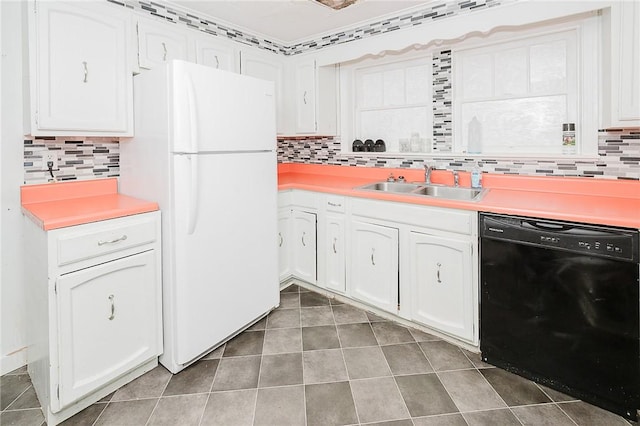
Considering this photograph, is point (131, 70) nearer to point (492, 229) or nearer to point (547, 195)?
point (492, 229)

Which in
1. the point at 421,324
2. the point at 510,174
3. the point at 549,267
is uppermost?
the point at 510,174

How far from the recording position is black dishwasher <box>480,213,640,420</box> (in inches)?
62.4

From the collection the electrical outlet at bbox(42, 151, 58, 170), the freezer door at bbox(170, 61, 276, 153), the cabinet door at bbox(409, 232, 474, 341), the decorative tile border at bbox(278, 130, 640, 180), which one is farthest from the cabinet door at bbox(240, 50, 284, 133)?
the cabinet door at bbox(409, 232, 474, 341)

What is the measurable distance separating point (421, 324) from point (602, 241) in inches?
45.7

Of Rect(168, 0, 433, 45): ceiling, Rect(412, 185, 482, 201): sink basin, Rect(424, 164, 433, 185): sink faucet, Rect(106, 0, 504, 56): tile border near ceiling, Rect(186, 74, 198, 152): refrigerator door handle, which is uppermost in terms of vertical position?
Rect(168, 0, 433, 45): ceiling

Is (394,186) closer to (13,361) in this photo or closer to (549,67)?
(549,67)

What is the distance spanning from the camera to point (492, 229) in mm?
1928

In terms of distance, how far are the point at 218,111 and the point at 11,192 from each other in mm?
1234

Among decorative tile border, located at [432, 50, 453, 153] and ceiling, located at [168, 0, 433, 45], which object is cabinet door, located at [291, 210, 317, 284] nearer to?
decorative tile border, located at [432, 50, 453, 153]

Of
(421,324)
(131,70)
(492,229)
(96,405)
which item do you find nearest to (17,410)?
(96,405)

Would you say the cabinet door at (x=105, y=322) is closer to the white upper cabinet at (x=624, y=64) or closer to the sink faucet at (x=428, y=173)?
the sink faucet at (x=428, y=173)

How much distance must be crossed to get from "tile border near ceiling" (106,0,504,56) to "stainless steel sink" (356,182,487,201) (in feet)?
3.95

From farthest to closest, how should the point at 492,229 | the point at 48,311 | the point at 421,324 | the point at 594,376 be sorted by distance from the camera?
the point at 421,324, the point at 492,229, the point at 594,376, the point at 48,311

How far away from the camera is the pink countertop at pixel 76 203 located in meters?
1.66
